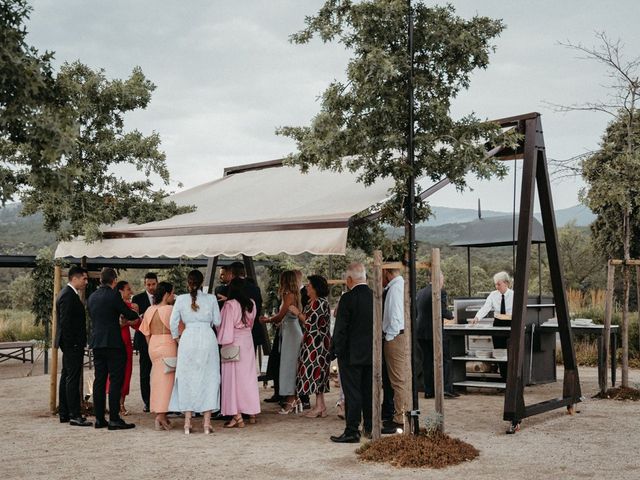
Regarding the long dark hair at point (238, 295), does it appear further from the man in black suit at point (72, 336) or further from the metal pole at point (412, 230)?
the metal pole at point (412, 230)

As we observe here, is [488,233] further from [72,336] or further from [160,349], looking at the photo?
[72,336]

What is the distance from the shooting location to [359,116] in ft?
25.8

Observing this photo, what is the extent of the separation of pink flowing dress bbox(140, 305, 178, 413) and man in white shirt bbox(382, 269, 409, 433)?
2410 mm

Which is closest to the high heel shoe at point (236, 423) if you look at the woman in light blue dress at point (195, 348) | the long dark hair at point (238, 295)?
the woman in light blue dress at point (195, 348)

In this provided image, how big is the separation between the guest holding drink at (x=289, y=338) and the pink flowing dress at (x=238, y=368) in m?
0.77

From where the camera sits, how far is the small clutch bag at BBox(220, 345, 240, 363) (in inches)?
367

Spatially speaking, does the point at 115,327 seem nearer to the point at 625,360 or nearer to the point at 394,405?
the point at 394,405

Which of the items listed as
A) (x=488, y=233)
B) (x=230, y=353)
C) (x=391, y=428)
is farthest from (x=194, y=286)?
(x=488, y=233)

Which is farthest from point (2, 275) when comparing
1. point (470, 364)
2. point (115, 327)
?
point (115, 327)

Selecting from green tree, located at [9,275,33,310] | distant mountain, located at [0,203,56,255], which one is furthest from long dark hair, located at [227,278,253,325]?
distant mountain, located at [0,203,56,255]

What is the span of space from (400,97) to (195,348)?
3.58 metres

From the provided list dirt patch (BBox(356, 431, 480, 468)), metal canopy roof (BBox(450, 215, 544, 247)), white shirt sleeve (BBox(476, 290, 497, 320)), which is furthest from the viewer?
metal canopy roof (BBox(450, 215, 544, 247))

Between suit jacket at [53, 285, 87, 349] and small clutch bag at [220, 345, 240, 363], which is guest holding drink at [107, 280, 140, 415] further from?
small clutch bag at [220, 345, 240, 363]

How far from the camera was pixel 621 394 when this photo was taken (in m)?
11.3
